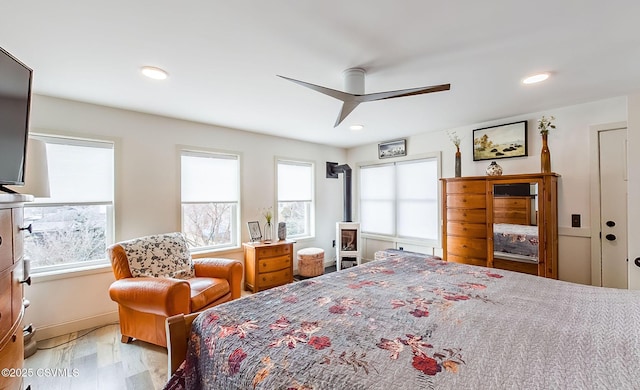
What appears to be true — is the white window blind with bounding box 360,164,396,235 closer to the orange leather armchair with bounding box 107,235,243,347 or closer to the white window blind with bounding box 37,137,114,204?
the orange leather armchair with bounding box 107,235,243,347

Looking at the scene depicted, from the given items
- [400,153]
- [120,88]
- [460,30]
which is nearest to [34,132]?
[120,88]

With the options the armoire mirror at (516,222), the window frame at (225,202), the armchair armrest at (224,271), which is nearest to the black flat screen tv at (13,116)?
the armchair armrest at (224,271)

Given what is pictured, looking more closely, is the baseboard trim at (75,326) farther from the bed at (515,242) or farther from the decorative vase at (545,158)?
the decorative vase at (545,158)

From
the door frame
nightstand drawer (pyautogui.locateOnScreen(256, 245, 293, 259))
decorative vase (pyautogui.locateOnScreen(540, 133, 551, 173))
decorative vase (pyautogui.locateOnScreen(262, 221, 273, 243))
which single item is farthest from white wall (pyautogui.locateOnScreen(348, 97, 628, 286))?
decorative vase (pyautogui.locateOnScreen(262, 221, 273, 243))

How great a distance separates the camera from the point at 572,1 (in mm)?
1385

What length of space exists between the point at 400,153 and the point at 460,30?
3.06 meters

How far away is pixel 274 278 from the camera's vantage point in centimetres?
389

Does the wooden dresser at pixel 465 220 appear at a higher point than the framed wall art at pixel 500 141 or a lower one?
lower

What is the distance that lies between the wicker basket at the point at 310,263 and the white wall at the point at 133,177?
0.95 meters

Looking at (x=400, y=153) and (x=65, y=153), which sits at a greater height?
(x=400, y=153)

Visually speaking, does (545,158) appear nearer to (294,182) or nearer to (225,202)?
(294,182)

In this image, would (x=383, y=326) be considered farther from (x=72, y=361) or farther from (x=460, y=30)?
(x=72, y=361)

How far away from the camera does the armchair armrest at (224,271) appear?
2904 mm

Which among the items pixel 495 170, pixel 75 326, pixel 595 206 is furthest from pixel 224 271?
pixel 595 206
